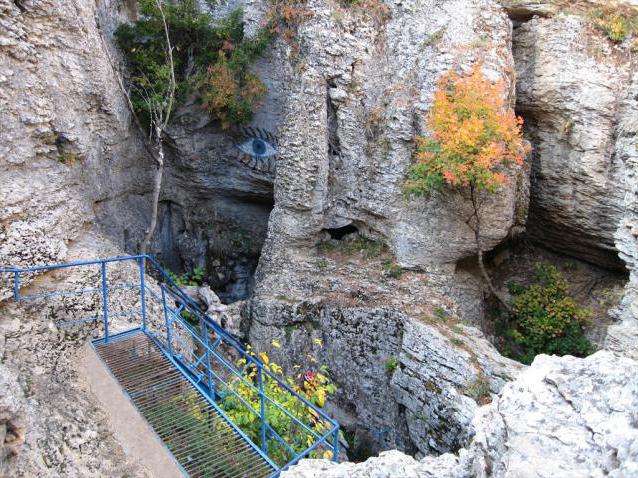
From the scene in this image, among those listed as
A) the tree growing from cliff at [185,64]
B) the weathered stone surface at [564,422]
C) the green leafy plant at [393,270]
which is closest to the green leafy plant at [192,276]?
the tree growing from cliff at [185,64]

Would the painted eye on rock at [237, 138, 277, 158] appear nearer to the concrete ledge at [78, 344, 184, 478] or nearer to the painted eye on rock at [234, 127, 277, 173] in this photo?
the painted eye on rock at [234, 127, 277, 173]

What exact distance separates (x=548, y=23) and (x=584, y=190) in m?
4.48

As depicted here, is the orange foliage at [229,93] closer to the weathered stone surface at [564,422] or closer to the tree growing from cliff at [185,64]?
the tree growing from cliff at [185,64]

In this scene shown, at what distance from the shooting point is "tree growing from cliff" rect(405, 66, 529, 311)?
34.8 feet

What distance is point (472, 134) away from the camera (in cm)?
1048

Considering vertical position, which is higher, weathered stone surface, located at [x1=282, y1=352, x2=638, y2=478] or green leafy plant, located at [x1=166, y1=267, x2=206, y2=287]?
weathered stone surface, located at [x1=282, y1=352, x2=638, y2=478]

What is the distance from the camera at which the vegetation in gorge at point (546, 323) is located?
12578 mm

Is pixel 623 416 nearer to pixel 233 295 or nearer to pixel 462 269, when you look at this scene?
pixel 462 269

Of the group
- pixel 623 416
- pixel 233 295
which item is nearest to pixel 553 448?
pixel 623 416

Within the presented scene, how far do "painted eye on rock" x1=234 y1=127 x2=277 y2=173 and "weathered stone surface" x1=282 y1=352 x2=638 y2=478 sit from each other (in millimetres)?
12788

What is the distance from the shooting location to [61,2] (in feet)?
31.3

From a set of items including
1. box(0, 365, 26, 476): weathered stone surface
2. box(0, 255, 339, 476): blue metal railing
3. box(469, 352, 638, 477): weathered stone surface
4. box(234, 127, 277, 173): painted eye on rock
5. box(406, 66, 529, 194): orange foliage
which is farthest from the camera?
box(234, 127, 277, 173): painted eye on rock

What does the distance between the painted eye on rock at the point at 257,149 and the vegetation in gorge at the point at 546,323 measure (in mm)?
8791

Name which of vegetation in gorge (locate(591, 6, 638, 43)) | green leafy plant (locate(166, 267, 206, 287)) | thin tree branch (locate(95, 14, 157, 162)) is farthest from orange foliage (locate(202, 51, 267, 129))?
vegetation in gorge (locate(591, 6, 638, 43))
